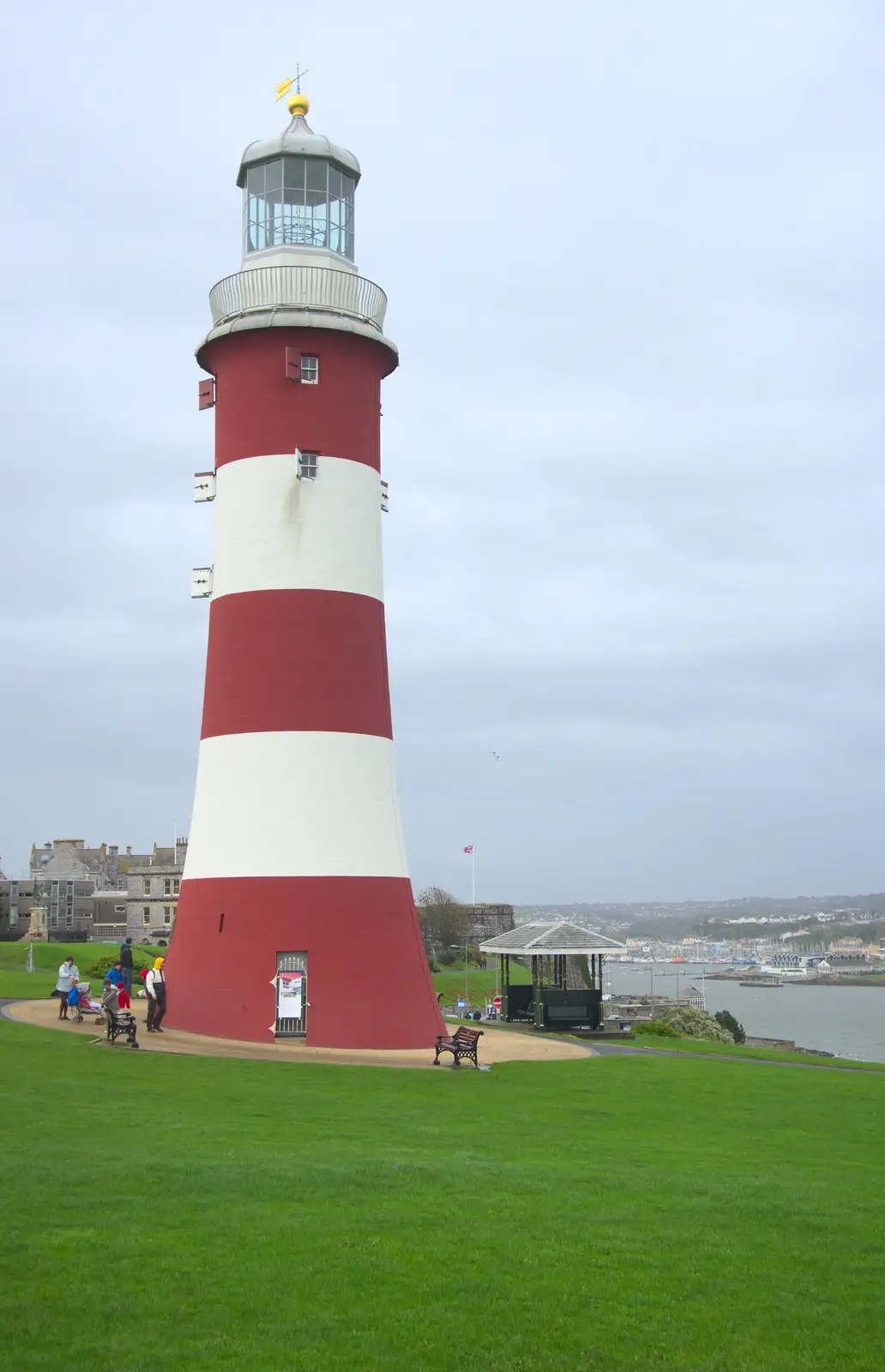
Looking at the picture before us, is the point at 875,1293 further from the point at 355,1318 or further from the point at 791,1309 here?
the point at 355,1318

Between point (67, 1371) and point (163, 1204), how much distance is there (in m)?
2.53

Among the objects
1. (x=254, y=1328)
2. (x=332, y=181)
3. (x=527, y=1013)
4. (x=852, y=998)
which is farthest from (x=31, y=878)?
(x=852, y=998)

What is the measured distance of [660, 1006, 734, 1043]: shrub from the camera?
107ft

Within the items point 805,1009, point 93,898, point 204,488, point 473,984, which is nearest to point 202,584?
point 204,488

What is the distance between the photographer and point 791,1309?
7156 mm

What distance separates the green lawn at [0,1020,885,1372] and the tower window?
10.0 metres

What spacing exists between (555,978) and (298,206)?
1908 centimetres

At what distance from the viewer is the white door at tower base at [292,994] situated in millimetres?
18766

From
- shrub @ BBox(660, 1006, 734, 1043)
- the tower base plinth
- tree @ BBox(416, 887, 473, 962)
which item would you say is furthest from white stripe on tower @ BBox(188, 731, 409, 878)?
tree @ BBox(416, 887, 473, 962)

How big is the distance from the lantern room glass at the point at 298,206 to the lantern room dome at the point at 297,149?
0.19 meters

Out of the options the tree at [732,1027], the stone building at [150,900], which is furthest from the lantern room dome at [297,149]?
the stone building at [150,900]

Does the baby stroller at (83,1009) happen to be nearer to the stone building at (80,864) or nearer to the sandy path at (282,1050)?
the sandy path at (282,1050)

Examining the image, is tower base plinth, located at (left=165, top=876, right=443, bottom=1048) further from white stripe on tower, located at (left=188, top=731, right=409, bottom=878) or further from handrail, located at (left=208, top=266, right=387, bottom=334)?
handrail, located at (left=208, top=266, right=387, bottom=334)

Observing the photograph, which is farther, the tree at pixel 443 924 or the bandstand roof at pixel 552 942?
the tree at pixel 443 924
